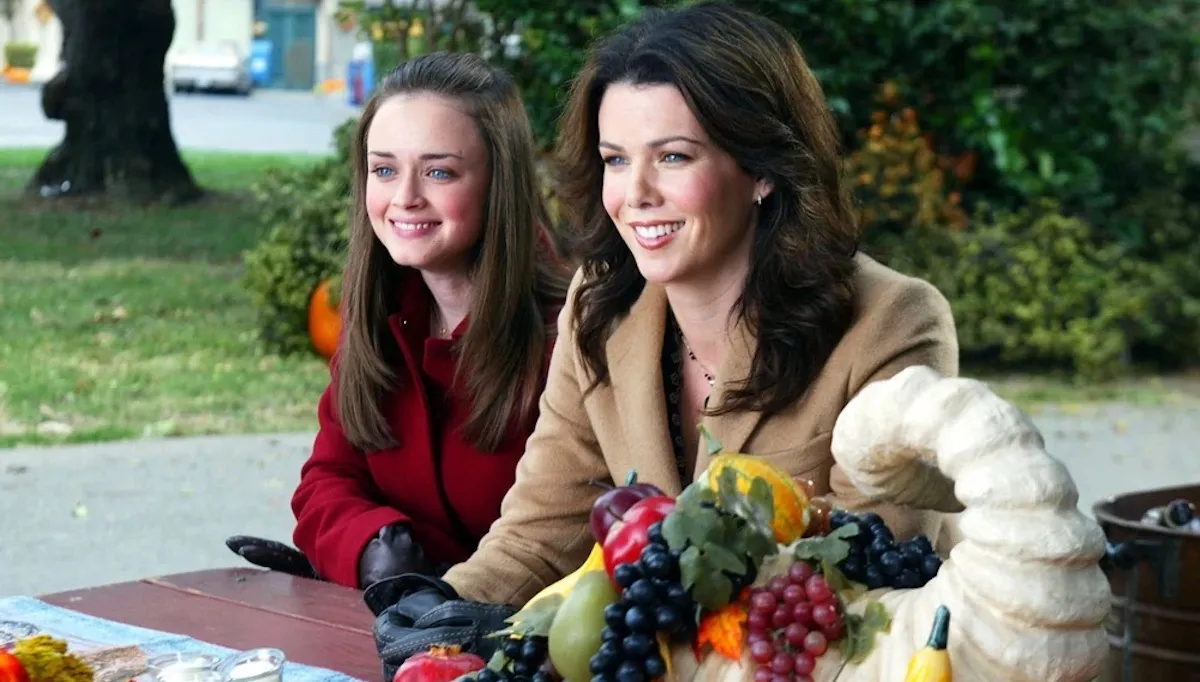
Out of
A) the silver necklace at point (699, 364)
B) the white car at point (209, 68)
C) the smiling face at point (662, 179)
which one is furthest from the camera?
the white car at point (209, 68)

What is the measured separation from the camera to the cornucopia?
4.82 feet

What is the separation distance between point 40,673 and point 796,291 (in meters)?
1.16

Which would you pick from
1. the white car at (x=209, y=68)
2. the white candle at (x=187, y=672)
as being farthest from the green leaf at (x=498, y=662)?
the white car at (x=209, y=68)

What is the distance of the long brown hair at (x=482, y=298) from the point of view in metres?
3.11

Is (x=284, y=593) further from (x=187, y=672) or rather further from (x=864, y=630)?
(x=864, y=630)

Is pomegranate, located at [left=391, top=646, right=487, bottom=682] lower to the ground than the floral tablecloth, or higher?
higher

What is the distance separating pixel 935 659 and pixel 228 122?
27.9m

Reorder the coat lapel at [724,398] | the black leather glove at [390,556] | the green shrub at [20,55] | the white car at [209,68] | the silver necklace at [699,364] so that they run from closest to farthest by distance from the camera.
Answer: the coat lapel at [724,398] < the silver necklace at [699,364] < the black leather glove at [390,556] < the white car at [209,68] < the green shrub at [20,55]

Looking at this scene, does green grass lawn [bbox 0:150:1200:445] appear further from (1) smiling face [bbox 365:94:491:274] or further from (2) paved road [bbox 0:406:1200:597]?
(1) smiling face [bbox 365:94:491:274]

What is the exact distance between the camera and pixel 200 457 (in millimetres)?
7445

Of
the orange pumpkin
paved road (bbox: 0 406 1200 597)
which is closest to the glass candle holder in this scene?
paved road (bbox: 0 406 1200 597)

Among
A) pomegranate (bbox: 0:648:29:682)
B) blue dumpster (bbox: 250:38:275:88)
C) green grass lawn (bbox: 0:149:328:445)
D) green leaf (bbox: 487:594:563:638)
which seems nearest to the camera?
green leaf (bbox: 487:594:563:638)

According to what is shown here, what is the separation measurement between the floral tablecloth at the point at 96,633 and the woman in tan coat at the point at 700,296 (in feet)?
0.50

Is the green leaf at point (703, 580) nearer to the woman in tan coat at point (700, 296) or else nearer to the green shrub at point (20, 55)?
the woman in tan coat at point (700, 296)
